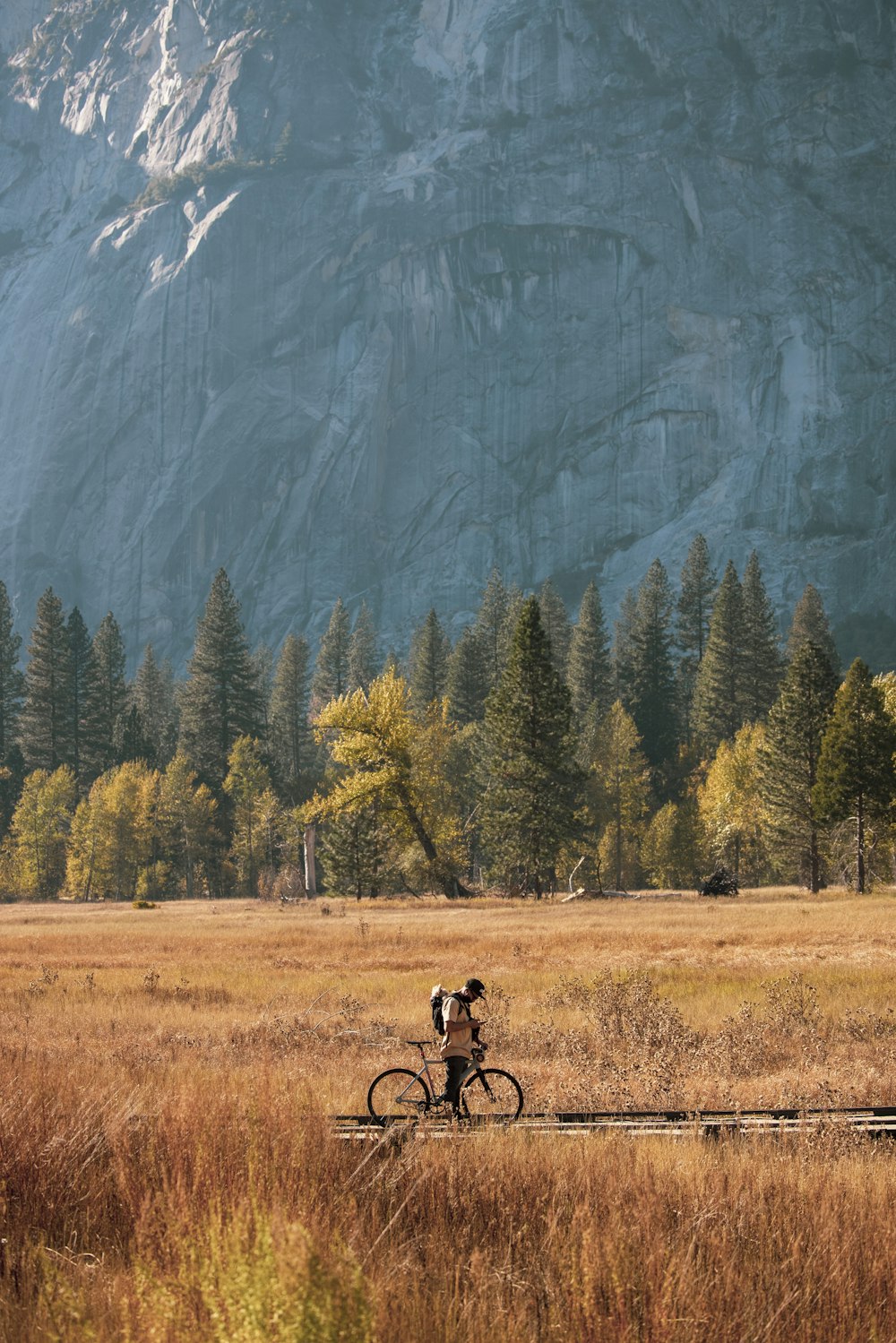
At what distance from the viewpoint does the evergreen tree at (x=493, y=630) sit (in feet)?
316

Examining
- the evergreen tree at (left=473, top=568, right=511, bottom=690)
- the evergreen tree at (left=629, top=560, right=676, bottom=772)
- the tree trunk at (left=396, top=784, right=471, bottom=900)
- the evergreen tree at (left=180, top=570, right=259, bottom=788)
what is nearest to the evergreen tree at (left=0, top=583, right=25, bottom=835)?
the evergreen tree at (left=180, top=570, right=259, bottom=788)

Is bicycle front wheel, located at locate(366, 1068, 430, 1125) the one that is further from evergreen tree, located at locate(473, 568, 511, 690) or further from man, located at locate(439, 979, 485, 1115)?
evergreen tree, located at locate(473, 568, 511, 690)

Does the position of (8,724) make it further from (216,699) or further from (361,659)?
(361,659)

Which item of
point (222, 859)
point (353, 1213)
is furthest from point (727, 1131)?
point (222, 859)

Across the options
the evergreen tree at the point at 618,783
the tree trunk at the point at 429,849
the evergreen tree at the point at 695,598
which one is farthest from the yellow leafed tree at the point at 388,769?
the evergreen tree at the point at 695,598

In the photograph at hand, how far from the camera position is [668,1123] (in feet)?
30.0

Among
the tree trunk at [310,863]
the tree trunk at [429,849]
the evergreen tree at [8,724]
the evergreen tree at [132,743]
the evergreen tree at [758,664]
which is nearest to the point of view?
the tree trunk at [429,849]

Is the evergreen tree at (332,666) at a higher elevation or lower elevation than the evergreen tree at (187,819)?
higher

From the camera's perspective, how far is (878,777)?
47.0 m

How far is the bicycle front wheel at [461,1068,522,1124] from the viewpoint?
9844 millimetres

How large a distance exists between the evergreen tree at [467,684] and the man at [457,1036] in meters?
81.0

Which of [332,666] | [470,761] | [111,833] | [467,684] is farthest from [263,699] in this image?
[111,833]

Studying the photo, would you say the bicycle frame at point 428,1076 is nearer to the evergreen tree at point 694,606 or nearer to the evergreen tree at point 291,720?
the evergreen tree at point 291,720

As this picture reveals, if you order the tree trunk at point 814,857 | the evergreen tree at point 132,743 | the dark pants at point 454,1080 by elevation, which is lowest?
the dark pants at point 454,1080
